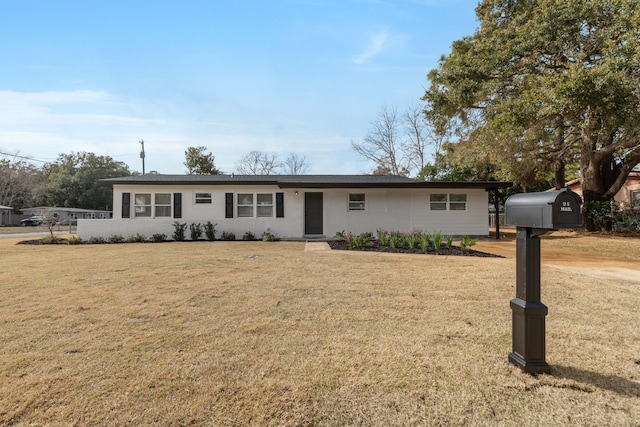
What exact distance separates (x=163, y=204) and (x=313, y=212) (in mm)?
6406

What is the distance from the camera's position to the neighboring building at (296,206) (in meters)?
13.1

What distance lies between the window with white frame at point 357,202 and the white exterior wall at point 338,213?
16 cm

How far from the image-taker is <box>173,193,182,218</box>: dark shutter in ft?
43.6

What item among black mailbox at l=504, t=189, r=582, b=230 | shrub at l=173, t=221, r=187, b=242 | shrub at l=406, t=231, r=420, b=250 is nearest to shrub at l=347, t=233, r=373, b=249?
shrub at l=406, t=231, r=420, b=250

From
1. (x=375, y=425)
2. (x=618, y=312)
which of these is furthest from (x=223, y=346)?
(x=618, y=312)

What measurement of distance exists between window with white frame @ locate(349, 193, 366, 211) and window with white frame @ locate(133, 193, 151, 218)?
8642mm

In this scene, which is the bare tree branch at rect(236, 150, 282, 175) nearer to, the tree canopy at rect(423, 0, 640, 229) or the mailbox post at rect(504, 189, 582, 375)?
the tree canopy at rect(423, 0, 640, 229)

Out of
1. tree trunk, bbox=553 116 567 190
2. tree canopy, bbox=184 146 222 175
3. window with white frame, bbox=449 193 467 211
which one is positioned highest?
tree canopy, bbox=184 146 222 175

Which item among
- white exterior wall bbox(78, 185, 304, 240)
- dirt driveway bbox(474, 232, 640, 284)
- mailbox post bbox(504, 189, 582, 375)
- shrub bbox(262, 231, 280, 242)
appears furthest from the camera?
white exterior wall bbox(78, 185, 304, 240)

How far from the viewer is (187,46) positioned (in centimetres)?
1019

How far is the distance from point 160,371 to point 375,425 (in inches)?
58.2

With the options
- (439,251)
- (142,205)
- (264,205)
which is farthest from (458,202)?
(142,205)

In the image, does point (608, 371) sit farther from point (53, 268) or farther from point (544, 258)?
point (53, 268)

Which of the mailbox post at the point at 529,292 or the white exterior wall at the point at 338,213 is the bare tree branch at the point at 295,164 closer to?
the white exterior wall at the point at 338,213
